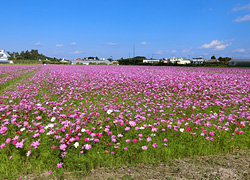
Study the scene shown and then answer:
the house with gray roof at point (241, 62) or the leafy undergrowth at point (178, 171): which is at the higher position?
the house with gray roof at point (241, 62)

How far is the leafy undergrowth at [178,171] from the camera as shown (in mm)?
2742

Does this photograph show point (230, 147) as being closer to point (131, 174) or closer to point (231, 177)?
point (231, 177)

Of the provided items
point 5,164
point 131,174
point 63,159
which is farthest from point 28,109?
point 131,174

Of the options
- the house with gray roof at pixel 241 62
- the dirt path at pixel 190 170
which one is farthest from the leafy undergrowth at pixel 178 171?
the house with gray roof at pixel 241 62

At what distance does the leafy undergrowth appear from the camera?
2742mm

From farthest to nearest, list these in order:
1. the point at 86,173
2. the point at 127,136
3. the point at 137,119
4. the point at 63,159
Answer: the point at 137,119
the point at 127,136
the point at 63,159
the point at 86,173

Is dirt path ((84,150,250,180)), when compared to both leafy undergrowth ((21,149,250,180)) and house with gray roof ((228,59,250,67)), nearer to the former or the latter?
leafy undergrowth ((21,149,250,180))

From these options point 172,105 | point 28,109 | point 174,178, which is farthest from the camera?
point 172,105

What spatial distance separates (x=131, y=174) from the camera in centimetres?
281

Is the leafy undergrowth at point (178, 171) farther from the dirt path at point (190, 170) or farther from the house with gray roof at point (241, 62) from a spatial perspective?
the house with gray roof at point (241, 62)

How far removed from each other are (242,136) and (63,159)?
3802 mm

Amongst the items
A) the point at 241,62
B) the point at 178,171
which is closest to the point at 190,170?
the point at 178,171

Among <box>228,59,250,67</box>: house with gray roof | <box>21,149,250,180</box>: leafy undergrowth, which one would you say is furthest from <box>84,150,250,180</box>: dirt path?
<box>228,59,250,67</box>: house with gray roof

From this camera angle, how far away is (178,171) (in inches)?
114
